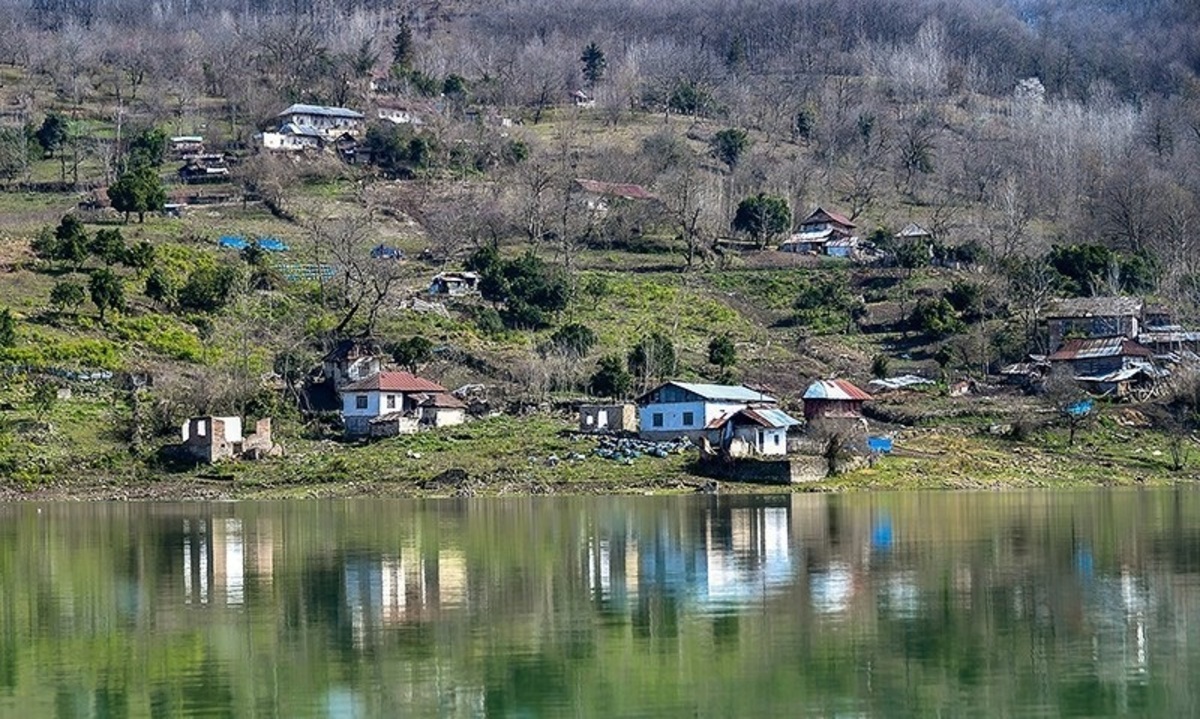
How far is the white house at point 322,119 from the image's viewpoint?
341 feet

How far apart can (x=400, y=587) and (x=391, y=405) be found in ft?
109

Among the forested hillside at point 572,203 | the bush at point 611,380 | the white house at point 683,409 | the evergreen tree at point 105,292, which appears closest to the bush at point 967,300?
the forested hillside at point 572,203

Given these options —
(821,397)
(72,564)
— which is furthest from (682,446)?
(72,564)

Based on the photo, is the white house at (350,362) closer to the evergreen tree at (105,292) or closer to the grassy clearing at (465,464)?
the grassy clearing at (465,464)

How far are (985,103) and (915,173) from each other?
3328cm

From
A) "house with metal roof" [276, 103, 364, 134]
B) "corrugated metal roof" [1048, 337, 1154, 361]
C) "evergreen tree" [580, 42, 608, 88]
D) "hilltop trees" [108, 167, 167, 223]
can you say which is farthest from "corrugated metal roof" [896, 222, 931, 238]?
"evergreen tree" [580, 42, 608, 88]

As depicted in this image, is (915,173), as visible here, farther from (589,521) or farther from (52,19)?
(52,19)

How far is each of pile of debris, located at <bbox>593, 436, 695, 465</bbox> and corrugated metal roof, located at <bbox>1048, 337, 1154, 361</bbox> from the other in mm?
18463

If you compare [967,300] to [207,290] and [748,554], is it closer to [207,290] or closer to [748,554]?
[207,290]

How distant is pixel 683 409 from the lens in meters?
59.1

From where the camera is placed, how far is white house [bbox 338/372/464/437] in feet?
197

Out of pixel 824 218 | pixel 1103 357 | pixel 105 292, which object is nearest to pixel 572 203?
pixel 824 218

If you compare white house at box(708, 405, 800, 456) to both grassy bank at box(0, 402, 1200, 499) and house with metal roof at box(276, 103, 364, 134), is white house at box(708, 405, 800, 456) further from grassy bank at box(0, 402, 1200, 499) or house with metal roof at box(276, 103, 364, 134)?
house with metal roof at box(276, 103, 364, 134)

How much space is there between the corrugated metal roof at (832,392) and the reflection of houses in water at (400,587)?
2837 cm
